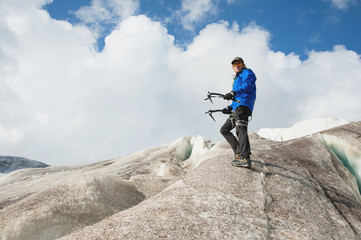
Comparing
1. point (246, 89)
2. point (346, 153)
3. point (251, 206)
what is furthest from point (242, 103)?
A: point (346, 153)

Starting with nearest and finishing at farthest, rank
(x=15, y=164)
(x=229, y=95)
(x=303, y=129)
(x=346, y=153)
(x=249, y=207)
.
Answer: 1. (x=249, y=207)
2. (x=229, y=95)
3. (x=346, y=153)
4. (x=303, y=129)
5. (x=15, y=164)

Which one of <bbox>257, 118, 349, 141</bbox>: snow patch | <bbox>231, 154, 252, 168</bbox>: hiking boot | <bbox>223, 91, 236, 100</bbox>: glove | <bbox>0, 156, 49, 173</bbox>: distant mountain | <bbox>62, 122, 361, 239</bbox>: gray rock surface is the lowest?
<bbox>62, 122, 361, 239</bbox>: gray rock surface

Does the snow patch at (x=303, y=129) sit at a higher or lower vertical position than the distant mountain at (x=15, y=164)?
lower

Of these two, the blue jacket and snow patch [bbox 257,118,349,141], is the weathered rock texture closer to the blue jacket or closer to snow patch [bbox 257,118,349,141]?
the blue jacket

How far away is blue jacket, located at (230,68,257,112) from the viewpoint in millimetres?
7673

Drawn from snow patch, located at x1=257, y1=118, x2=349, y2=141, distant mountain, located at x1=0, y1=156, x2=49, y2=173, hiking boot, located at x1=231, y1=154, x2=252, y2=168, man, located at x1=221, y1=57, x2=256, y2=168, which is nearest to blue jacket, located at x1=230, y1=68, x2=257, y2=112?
man, located at x1=221, y1=57, x2=256, y2=168

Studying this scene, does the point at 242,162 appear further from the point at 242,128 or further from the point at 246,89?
the point at 246,89

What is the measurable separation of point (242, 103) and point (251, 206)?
2.90 metres

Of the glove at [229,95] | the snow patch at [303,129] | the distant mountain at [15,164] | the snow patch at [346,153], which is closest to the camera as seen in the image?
the glove at [229,95]

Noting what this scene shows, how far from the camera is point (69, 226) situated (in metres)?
7.87

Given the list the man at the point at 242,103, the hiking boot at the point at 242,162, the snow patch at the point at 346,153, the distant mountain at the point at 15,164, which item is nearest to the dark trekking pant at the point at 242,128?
the man at the point at 242,103

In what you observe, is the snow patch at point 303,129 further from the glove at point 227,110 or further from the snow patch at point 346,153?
the glove at point 227,110

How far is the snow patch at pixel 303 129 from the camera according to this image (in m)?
26.9

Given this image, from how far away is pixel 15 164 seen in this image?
41125 mm
